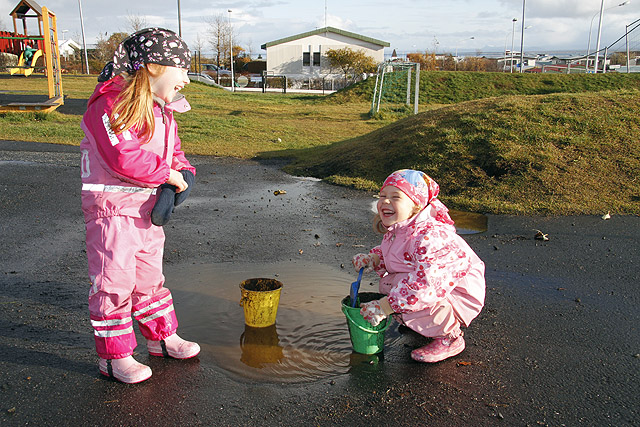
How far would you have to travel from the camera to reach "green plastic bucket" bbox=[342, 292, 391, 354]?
333 cm

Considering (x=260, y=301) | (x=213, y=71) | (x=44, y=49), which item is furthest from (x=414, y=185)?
(x=213, y=71)

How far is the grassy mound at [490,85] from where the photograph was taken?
2878 cm

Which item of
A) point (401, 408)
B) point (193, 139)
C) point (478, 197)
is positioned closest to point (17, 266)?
point (401, 408)

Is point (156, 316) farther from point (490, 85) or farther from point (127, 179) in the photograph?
point (490, 85)

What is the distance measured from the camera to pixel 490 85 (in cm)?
3020

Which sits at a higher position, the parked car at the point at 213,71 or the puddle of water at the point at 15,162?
the parked car at the point at 213,71

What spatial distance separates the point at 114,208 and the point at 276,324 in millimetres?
1507

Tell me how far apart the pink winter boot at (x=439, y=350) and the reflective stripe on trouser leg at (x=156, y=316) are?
1.52m

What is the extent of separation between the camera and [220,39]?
Answer: 60.7 metres

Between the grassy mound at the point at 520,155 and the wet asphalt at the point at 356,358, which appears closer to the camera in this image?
the wet asphalt at the point at 356,358

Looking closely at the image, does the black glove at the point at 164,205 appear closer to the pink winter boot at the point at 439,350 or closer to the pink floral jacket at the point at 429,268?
the pink floral jacket at the point at 429,268

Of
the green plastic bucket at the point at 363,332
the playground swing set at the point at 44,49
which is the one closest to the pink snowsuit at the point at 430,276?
the green plastic bucket at the point at 363,332

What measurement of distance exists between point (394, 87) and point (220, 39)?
37.8m

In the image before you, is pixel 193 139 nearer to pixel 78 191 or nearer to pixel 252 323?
pixel 78 191
